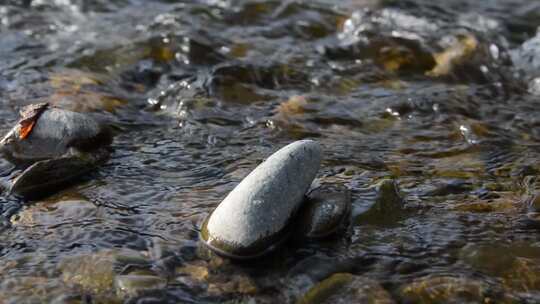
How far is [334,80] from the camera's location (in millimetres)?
6430

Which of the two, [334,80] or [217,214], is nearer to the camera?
[217,214]

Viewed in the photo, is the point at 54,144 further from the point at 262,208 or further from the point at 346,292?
the point at 346,292

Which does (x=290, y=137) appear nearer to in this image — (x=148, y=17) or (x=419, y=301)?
(x=419, y=301)

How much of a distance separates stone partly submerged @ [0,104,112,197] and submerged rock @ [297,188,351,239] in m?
1.44

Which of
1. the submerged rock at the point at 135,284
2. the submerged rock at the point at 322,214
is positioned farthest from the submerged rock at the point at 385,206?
the submerged rock at the point at 135,284

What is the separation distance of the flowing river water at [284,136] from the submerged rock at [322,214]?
71mm

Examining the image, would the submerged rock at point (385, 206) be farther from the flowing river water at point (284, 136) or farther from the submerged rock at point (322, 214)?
the submerged rock at point (322, 214)

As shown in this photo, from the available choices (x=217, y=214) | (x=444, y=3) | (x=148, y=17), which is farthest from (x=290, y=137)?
(x=444, y=3)

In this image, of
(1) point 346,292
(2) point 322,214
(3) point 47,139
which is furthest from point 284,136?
(1) point 346,292

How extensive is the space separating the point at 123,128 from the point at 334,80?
1891 mm

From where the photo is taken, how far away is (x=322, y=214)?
13.0 ft

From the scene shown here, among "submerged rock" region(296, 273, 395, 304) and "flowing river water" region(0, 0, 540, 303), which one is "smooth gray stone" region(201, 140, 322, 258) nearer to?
"flowing river water" region(0, 0, 540, 303)

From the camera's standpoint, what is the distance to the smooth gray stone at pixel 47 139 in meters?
4.70

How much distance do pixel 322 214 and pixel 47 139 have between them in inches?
70.9
